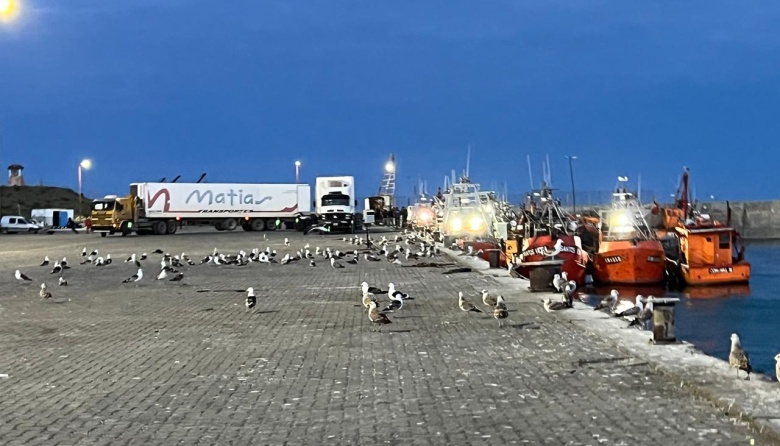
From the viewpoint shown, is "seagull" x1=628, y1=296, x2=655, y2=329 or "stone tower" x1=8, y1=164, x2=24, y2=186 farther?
"stone tower" x1=8, y1=164, x2=24, y2=186

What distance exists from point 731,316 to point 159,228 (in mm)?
46942

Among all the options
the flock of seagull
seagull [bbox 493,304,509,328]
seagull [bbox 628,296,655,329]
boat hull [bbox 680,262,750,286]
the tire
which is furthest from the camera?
the tire

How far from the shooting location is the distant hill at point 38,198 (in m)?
121

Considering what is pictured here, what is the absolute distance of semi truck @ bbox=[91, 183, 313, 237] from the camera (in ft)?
206

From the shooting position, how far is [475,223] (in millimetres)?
41312

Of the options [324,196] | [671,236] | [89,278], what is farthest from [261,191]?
[89,278]

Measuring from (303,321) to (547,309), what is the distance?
161 inches

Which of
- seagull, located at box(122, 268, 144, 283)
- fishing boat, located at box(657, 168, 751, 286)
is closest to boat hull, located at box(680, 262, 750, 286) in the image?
fishing boat, located at box(657, 168, 751, 286)

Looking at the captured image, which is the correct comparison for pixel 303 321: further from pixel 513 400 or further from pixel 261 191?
pixel 261 191

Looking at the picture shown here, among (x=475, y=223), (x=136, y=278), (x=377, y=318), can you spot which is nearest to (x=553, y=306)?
(x=377, y=318)

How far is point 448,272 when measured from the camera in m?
23.5

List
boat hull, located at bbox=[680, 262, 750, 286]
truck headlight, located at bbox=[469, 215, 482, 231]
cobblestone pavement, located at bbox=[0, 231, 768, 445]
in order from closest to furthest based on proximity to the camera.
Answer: cobblestone pavement, located at bbox=[0, 231, 768, 445] < boat hull, located at bbox=[680, 262, 750, 286] < truck headlight, located at bbox=[469, 215, 482, 231]

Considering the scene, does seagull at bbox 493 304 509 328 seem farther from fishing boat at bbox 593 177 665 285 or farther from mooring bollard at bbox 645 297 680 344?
fishing boat at bbox 593 177 665 285

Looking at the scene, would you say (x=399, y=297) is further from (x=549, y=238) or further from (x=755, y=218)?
(x=755, y=218)
